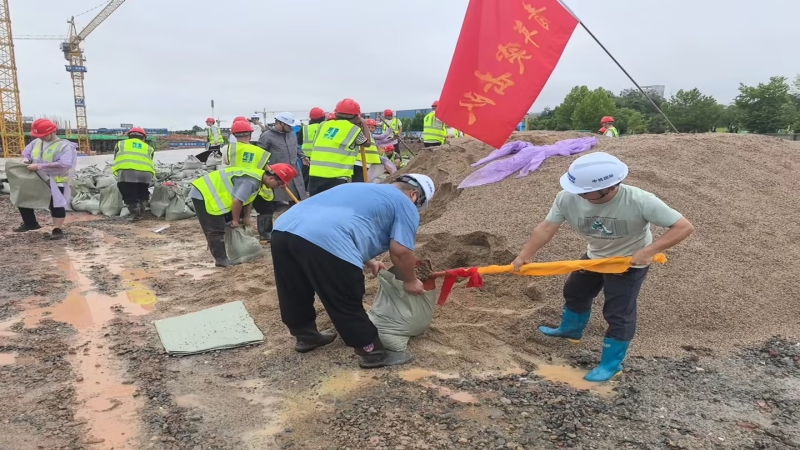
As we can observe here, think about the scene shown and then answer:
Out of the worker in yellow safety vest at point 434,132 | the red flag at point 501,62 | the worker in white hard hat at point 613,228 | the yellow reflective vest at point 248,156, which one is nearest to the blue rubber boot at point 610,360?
the worker in white hard hat at point 613,228

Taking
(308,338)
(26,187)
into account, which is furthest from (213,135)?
(308,338)

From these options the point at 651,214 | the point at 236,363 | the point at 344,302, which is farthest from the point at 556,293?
the point at 236,363

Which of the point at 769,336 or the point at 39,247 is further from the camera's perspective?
the point at 39,247

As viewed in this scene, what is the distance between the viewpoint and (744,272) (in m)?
3.72

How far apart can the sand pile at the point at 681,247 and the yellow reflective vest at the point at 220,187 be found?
5.35ft

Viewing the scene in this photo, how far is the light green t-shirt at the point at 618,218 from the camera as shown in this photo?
8.19 ft

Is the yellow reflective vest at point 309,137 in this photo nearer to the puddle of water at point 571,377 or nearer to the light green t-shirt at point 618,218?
the light green t-shirt at point 618,218

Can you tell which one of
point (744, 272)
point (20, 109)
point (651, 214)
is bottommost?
point (20, 109)

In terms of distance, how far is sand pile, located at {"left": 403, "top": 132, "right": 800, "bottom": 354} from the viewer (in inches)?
129

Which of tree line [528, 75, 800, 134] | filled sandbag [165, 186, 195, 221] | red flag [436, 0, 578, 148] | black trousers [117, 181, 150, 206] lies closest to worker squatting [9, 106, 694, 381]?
red flag [436, 0, 578, 148]

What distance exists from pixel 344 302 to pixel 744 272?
285 centimetres

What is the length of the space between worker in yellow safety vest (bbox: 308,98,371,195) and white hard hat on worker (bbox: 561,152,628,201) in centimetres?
345

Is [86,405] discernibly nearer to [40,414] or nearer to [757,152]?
[40,414]

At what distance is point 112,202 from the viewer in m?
7.96
